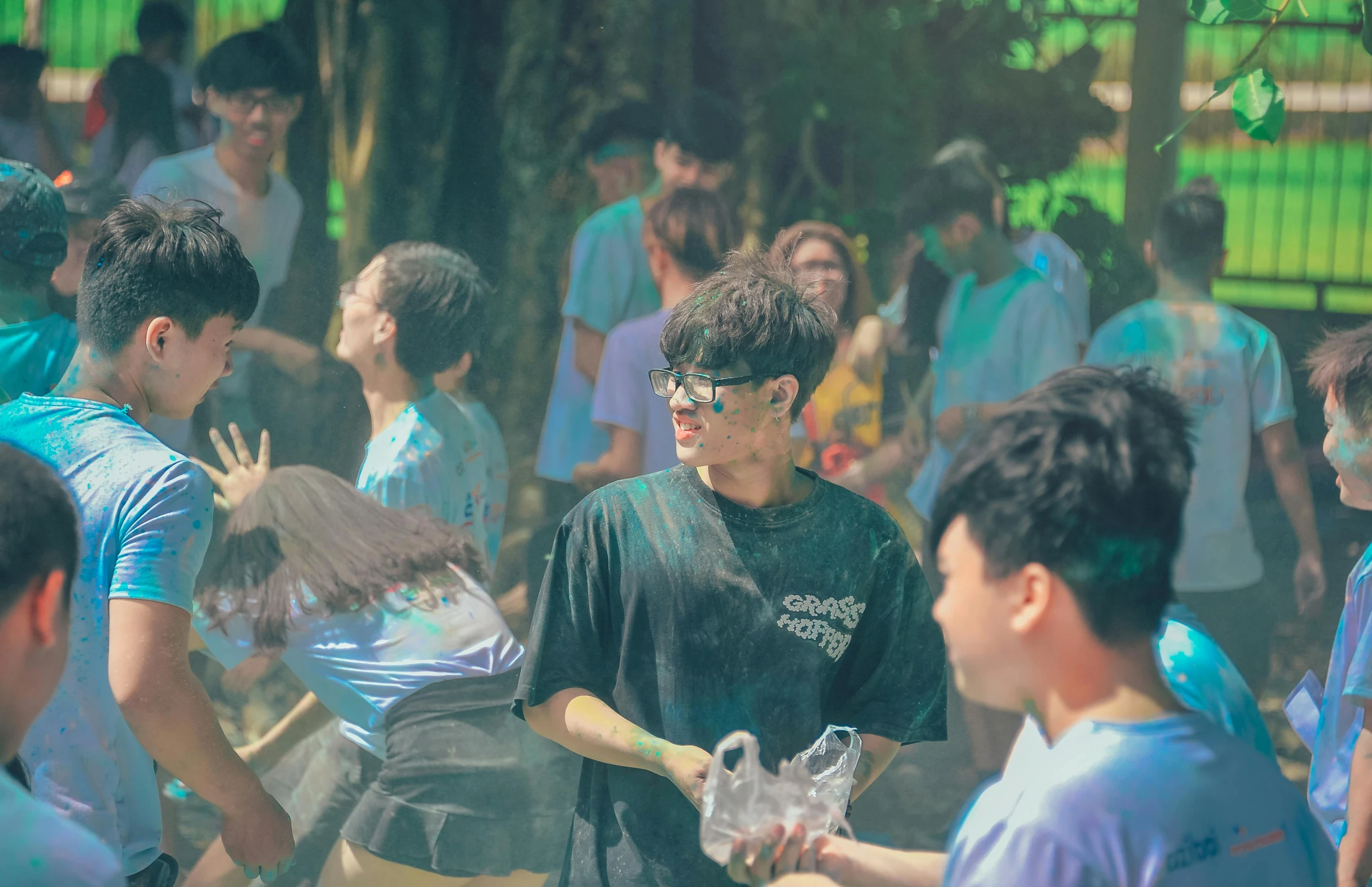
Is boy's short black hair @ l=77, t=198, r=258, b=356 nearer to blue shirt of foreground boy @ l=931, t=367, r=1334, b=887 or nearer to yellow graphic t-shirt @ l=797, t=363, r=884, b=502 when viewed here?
blue shirt of foreground boy @ l=931, t=367, r=1334, b=887

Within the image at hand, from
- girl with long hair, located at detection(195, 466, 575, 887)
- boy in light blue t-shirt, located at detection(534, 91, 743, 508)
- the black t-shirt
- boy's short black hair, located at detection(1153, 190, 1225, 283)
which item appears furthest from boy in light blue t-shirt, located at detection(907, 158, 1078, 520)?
the black t-shirt

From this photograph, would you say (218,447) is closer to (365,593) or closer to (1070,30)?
(365,593)

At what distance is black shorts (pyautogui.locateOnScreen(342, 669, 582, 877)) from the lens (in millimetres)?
2996

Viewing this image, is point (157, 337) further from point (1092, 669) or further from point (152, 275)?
point (1092, 669)

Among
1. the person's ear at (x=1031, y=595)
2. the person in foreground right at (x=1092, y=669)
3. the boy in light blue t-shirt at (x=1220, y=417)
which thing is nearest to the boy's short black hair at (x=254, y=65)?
the boy in light blue t-shirt at (x=1220, y=417)

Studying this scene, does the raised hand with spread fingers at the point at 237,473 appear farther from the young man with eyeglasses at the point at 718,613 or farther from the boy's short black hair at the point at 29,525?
the boy's short black hair at the point at 29,525

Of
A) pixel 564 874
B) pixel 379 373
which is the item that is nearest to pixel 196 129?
pixel 379 373

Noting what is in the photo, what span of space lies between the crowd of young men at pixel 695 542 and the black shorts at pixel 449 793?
131 mm

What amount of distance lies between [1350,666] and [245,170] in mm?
3485

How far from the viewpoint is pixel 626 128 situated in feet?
14.4

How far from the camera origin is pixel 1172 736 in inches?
52.1

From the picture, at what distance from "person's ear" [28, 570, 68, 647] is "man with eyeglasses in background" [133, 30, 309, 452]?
8.96ft

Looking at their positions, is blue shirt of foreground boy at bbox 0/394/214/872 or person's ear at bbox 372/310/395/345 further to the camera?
person's ear at bbox 372/310/395/345

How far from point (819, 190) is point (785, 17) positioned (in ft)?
2.06
